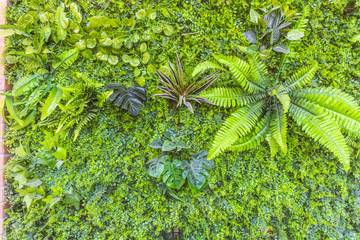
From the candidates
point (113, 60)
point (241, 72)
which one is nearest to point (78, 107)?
point (113, 60)

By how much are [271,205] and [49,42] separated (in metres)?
3.40

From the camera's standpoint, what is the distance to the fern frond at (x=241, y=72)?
185 centimetres

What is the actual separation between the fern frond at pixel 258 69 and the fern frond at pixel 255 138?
0.40 metres

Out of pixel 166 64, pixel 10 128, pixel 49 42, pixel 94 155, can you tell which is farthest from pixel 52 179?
pixel 166 64

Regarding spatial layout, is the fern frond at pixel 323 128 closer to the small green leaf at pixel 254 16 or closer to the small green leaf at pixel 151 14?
the small green leaf at pixel 254 16

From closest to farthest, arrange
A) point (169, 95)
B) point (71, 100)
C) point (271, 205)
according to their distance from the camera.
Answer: point (71, 100) → point (169, 95) → point (271, 205)

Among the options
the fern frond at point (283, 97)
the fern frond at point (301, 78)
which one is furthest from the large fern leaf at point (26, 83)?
the fern frond at point (301, 78)

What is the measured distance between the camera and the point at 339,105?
1828 mm

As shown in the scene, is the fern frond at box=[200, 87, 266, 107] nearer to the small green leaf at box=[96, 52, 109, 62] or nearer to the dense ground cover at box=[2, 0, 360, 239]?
the dense ground cover at box=[2, 0, 360, 239]

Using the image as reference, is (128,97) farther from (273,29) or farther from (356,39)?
(356,39)

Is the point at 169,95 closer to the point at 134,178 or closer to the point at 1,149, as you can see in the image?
the point at 134,178

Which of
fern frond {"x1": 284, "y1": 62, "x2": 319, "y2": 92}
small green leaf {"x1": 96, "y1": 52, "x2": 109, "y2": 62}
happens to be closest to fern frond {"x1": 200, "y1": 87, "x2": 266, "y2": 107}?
fern frond {"x1": 284, "y1": 62, "x2": 319, "y2": 92}

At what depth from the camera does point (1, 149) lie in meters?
2.09

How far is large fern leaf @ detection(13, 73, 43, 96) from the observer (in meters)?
1.94
